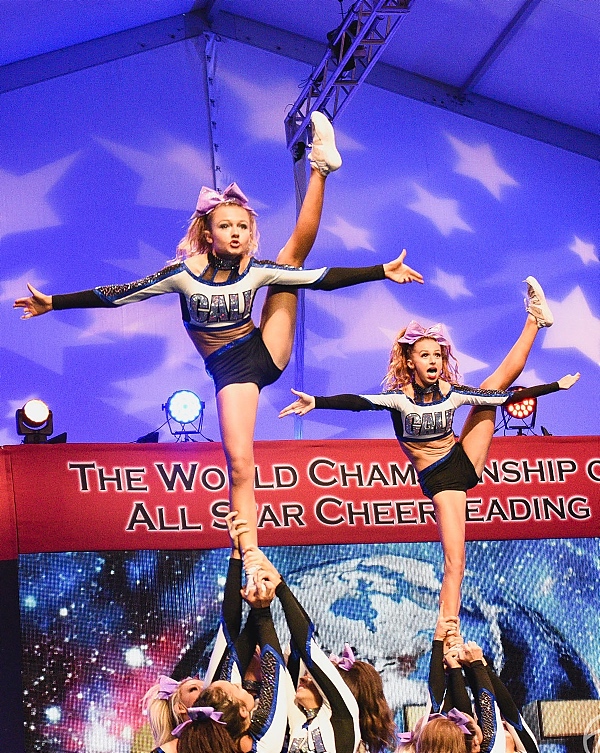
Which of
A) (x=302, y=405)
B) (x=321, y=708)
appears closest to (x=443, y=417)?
(x=302, y=405)

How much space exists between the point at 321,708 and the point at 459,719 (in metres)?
0.58

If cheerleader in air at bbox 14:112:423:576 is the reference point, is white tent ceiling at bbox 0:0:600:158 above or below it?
above

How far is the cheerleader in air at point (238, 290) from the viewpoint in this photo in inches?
174

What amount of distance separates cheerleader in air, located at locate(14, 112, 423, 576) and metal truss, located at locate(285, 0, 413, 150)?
9.92 feet

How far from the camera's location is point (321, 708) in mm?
4383

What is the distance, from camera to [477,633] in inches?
260

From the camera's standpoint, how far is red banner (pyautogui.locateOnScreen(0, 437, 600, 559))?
6.33 meters

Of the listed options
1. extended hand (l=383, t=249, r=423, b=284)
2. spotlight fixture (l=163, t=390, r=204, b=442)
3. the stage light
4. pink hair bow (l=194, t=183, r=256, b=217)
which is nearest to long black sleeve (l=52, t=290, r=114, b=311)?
pink hair bow (l=194, t=183, r=256, b=217)

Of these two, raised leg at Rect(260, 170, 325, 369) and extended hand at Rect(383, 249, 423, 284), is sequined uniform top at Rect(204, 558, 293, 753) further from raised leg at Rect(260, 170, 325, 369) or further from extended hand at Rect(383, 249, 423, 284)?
extended hand at Rect(383, 249, 423, 284)

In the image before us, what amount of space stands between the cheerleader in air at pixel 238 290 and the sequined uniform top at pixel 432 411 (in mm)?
691

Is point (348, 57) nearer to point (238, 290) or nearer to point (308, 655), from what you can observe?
point (238, 290)

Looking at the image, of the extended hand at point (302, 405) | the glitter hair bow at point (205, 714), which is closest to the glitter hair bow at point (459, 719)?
the glitter hair bow at point (205, 714)

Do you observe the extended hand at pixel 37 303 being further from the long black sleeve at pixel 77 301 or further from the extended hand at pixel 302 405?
the extended hand at pixel 302 405

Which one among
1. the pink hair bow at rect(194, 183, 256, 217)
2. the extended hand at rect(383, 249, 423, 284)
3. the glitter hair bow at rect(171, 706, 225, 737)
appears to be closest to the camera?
the glitter hair bow at rect(171, 706, 225, 737)
